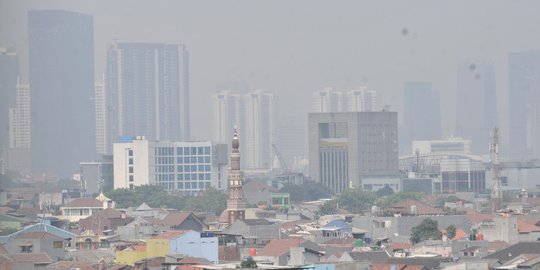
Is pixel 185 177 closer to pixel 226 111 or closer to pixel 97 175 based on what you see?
pixel 97 175

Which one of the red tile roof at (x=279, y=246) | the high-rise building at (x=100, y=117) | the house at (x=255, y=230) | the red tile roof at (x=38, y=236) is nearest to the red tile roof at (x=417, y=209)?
the house at (x=255, y=230)

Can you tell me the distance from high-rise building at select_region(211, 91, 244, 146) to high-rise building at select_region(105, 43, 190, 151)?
6.72 ft

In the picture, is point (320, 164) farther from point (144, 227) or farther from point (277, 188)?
point (144, 227)

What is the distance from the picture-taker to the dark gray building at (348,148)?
9131 cm

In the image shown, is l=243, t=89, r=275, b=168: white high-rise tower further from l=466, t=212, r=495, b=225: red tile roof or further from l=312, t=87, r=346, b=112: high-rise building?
l=466, t=212, r=495, b=225: red tile roof

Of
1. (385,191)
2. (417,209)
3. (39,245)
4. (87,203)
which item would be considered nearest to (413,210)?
(417,209)

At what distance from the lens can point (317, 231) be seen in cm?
4206

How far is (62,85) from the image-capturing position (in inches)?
5128

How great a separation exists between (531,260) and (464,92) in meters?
116

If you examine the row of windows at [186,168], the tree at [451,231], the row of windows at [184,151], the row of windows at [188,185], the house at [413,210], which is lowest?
the row of windows at [188,185]

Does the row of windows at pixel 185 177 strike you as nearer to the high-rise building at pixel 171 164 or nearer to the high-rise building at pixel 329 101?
the high-rise building at pixel 171 164

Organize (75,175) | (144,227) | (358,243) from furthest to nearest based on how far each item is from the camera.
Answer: (75,175) < (144,227) < (358,243)

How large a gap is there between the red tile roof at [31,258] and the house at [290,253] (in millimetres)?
3144

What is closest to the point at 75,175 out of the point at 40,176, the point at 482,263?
the point at 40,176
